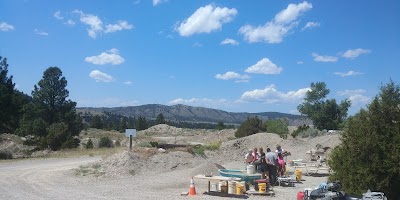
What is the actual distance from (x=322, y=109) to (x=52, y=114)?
125 feet

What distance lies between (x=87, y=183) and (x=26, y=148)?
87.4 ft

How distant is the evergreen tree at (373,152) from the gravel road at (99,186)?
419 centimetres

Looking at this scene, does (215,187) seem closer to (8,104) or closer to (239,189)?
(239,189)

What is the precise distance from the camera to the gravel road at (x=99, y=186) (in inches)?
588

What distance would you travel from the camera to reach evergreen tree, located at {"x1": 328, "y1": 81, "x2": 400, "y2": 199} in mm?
10219

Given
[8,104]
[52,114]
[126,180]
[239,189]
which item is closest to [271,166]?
[239,189]

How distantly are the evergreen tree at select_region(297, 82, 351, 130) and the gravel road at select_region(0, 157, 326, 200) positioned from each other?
42.4m

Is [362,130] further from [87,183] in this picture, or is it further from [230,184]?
[87,183]

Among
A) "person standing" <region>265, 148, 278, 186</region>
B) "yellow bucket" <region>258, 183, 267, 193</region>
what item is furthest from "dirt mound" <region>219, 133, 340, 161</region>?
"yellow bucket" <region>258, 183, 267, 193</region>

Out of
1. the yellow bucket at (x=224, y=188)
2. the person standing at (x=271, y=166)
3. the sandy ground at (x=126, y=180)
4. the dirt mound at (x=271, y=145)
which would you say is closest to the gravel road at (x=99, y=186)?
the sandy ground at (x=126, y=180)

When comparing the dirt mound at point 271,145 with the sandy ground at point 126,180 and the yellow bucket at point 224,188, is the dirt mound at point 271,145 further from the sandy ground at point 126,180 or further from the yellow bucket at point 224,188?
the yellow bucket at point 224,188

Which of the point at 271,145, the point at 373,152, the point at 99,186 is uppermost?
the point at 373,152

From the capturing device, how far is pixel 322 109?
201 ft

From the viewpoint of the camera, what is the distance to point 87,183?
1848cm
